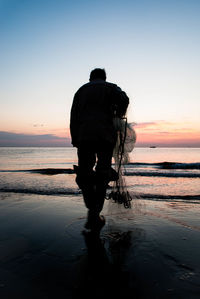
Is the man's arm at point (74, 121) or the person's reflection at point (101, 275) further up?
the man's arm at point (74, 121)

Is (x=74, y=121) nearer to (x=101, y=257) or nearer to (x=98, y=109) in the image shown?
(x=98, y=109)

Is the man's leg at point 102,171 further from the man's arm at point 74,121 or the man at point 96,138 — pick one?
the man's arm at point 74,121

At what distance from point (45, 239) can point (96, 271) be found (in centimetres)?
110

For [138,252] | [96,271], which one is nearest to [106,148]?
[138,252]

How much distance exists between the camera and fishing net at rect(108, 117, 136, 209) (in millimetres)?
3510

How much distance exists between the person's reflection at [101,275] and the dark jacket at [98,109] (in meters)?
1.43

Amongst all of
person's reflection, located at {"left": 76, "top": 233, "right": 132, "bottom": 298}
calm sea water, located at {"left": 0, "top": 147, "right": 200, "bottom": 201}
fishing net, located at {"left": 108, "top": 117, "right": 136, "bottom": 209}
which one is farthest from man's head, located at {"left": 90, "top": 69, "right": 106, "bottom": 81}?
person's reflection, located at {"left": 76, "top": 233, "right": 132, "bottom": 298}

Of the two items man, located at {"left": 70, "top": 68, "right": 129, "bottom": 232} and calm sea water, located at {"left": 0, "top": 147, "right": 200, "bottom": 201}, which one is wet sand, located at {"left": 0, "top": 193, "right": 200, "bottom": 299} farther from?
calm sea water, located at {"left": 0, "top": 147, "right": 200, "bottom": 201}

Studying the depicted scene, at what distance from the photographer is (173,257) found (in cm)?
229

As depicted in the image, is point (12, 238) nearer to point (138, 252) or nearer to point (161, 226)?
point (138, 252)

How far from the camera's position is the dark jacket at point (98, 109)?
2972mm

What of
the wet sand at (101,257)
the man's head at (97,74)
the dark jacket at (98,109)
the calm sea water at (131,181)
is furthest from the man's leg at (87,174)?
the man's head at (97,74)

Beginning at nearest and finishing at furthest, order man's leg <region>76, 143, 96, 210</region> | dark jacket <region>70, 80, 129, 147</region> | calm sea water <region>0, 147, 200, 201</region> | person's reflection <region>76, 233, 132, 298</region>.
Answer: person's reflection <region>76, 233, 132, 298</region>
dark jacket <region>70, 80, 129, 147</region>
man's leg <region>76, 143, 96, 210</region>
calm sea water <region>0, 147, 200, 201</region>

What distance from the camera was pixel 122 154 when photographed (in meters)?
3.67
